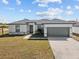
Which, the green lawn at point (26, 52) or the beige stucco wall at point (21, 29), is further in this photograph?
the beige stucco wall at point (21, 29)

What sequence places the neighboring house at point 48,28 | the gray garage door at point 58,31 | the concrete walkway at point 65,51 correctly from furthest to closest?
the gray garage door at point 58,31 < the neighboring house at point 48,28 < the concrete walkway at point 65,51

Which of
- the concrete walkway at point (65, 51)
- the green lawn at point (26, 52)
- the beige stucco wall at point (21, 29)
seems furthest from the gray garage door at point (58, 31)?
the green lawn at point (26, 52)

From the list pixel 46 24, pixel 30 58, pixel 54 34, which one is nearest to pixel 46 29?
pixel 46 24

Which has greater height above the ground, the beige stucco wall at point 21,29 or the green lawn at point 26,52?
the beige stucco wall at point 21,29

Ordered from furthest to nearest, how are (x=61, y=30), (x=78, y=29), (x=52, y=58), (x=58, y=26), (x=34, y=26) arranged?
(x=34, y=26) < (x=78, y=29) < (x=61, y=30) < (x=58, y=26) < (x=52, y=58)

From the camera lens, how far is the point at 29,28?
42.9 meters

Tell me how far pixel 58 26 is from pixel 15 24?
1116 centimetres

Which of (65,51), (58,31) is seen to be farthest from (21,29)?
(65,51)

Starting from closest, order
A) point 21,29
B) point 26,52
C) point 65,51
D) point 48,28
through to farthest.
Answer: point 26,52, point 65,51, point 48,28, point 21,29

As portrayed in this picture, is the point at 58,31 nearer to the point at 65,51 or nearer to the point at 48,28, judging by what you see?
the point at 48,28

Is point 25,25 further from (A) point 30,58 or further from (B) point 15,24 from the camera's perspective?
(A) point 30,58

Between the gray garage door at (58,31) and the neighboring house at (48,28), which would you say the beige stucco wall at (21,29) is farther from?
the gray garage door at (58,31)

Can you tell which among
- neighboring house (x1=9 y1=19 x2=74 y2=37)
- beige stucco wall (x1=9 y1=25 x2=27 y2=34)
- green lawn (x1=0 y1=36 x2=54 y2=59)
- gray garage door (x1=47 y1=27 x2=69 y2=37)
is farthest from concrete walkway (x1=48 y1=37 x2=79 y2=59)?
beige stucco wall (x1=9 y1=25 x2=27 y2=34)

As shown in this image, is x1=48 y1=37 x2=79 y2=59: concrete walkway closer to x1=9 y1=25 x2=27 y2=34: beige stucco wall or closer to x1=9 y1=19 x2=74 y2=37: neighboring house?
x1=9 y1=19 x2=74 y2=37: neighboring house
